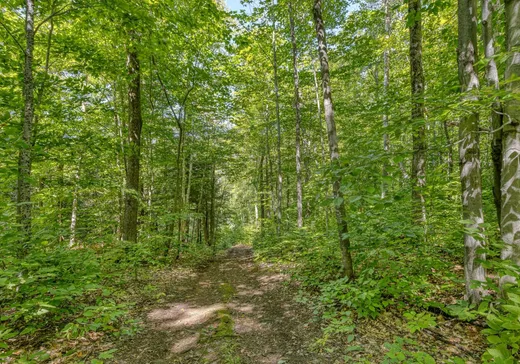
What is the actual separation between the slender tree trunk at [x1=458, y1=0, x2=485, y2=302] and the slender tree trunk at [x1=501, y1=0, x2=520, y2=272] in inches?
34.9

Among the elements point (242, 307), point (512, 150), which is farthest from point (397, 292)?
point (242, 307)

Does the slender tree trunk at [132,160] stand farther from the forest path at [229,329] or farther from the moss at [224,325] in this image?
the moss at [224,325]

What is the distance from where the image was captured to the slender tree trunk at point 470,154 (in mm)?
3354

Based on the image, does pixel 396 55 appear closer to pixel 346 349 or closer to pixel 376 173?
pixel 376 173

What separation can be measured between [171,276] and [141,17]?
8.01m

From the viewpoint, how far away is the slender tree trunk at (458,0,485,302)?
3.35 m

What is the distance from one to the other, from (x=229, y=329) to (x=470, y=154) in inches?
193

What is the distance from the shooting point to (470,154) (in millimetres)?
3395

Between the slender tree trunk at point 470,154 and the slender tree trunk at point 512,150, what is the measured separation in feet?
2.91

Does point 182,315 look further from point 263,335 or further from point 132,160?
point 132,160

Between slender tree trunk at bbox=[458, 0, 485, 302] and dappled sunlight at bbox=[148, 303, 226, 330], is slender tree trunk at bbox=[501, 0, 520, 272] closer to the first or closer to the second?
slender tree trunk at bbox=[458, 0, 485, 302]

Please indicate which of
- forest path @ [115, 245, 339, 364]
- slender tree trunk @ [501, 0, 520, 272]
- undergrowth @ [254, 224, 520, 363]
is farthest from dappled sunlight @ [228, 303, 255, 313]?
slender tree trunk @ [501, 0, 520, 272]

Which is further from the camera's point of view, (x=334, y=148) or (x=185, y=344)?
(x=334, y=148)

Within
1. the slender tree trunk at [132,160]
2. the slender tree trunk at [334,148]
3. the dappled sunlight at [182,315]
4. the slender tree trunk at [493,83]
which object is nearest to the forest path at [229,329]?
the dappled sunlight at [182,315]
